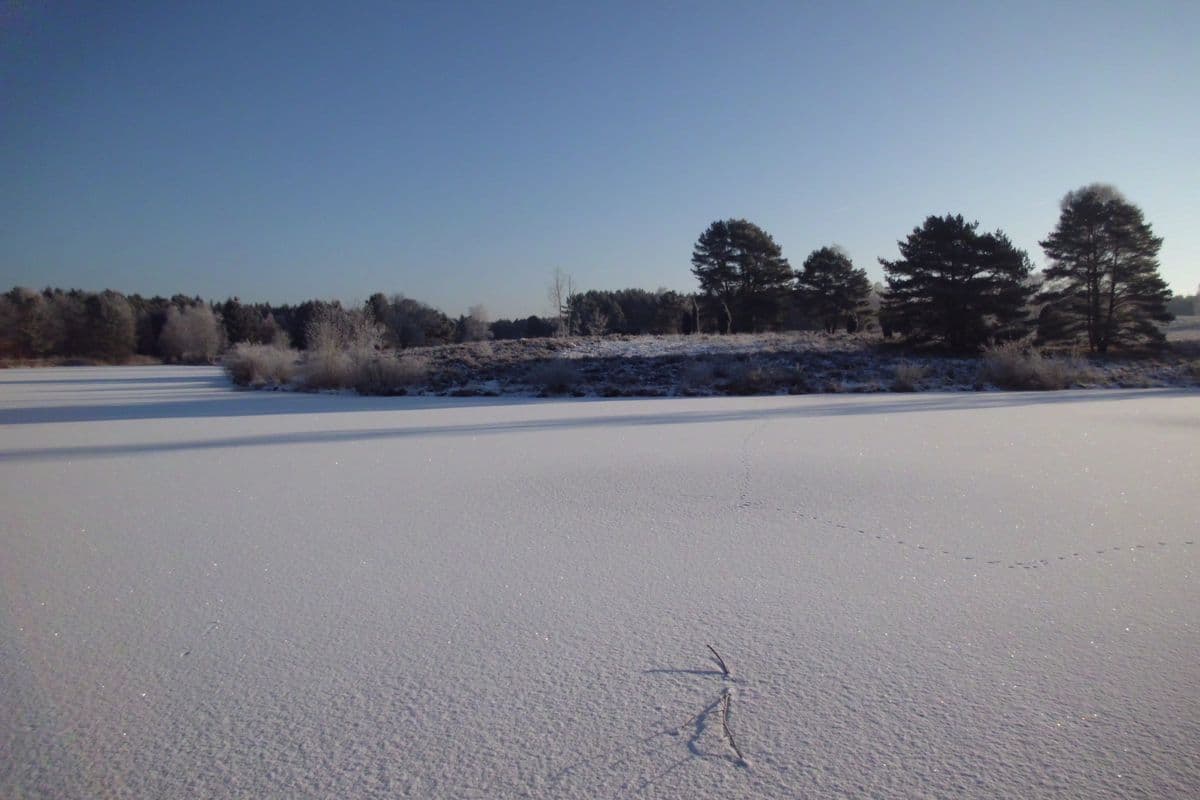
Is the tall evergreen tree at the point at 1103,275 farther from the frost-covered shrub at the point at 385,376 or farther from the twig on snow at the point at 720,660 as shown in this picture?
the twig on snow at the point at 720,660

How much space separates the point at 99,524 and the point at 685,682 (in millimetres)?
4193

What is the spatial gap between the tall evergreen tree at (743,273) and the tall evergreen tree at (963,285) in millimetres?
13805

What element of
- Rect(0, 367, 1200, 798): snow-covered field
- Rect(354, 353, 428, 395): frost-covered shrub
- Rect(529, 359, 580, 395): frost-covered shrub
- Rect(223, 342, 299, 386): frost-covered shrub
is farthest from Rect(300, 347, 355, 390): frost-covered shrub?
Rect(0, 367, 1200, 798): snow-covered field

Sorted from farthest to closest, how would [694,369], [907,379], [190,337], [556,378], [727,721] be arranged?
[190,337]
[694,369]
[556,378]
[907,379]
[727,721]

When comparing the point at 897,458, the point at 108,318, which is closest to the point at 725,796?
the point at 897,458

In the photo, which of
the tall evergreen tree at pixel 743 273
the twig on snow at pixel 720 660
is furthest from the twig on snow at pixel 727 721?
the tall evergreen tree at pixel 743 273

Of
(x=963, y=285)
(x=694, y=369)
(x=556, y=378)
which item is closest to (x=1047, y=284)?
(x=963, y=285)

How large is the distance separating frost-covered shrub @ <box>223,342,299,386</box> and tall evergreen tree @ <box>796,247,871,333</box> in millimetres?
29208

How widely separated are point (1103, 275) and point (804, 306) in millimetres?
16794

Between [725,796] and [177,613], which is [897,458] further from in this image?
[177,613]

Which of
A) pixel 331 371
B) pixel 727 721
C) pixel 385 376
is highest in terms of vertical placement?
pixel 331 371

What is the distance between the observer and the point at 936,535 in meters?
3.76

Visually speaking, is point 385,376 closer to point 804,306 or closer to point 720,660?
point 720,660

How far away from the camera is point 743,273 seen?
3859 cm
